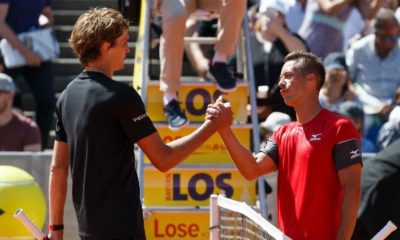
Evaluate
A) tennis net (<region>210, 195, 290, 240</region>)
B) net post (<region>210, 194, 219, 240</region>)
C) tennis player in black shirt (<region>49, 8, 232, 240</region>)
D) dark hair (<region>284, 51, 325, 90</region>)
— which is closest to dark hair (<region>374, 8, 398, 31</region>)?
tennis net (<region>210, 195, 290, 240</region>)

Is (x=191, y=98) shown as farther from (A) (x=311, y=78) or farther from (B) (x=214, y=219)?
(A) (x=311, y=78)

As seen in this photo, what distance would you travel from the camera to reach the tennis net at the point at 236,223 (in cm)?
588

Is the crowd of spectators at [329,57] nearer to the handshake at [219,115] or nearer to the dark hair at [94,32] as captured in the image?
the handshake at [219,115]

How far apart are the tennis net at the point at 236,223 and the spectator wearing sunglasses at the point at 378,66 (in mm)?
4793

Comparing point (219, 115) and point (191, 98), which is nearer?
point (219, 115)

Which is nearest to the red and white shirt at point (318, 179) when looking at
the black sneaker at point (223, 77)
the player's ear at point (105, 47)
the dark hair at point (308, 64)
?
the dark hair at point (308, 64)

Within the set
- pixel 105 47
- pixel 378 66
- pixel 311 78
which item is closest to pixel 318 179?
pixel 311 78

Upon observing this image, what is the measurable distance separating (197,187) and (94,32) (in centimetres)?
369

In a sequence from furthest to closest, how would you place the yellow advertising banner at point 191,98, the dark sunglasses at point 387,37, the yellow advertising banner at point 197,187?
the dark sunglasses at point 387,37
the yellow advertising banner at point 191,98
the yellow advertising banner at point 197,187

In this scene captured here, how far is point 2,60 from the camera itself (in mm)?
12539

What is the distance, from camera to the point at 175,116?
9.03 m

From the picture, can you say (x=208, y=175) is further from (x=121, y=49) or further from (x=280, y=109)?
(x=121, y=49)

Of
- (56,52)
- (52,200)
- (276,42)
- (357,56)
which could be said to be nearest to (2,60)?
(56,52)

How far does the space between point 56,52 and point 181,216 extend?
3702mm
